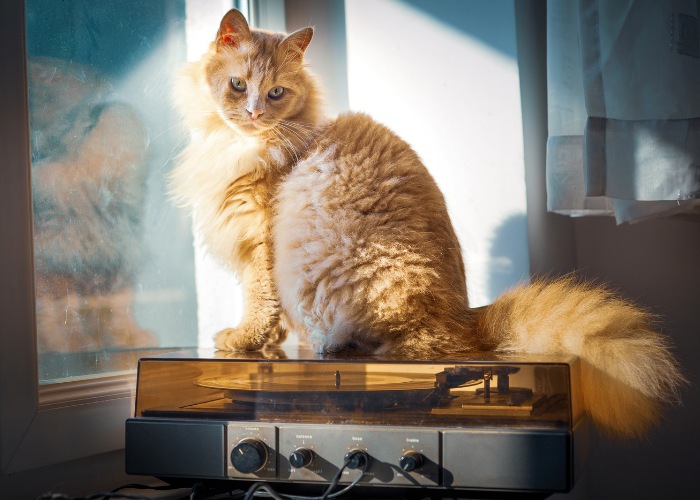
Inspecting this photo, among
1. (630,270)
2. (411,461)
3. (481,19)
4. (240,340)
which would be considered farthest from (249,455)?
(481,19)

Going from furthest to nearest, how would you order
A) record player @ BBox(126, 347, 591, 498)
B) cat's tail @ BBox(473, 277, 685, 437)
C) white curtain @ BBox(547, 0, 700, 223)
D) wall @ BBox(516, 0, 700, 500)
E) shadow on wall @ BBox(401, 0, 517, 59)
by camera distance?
shadow on wall @ BBox(401, 0, 517, 59) → wall @ BBox(516, 0, 700, 500) → white curtain @ BBox(547, 0, 700, 223) → cat's tail @ BBox(473, 277, 685, 437) → record player @ BBox(126, 347, 591, 498)

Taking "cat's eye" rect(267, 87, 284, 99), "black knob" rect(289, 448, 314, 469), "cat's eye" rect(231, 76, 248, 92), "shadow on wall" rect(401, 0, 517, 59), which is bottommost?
"black knob" rect(289, 448, 314, 469)

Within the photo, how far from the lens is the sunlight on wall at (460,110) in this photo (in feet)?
5.90

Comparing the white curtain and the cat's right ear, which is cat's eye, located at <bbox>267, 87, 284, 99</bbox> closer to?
the cat's right ear

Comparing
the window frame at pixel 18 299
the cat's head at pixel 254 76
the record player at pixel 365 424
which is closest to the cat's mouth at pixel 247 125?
the cat's head at pixel 254 76

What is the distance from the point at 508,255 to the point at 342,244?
74cm

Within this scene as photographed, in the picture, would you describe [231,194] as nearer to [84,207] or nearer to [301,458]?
[84,207]

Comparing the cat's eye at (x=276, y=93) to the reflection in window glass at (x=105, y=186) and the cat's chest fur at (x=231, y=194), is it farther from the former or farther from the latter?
the reflection in window glass at (x=105, y=186)

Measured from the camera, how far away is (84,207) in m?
1.42

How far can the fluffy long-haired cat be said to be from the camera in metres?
1.08

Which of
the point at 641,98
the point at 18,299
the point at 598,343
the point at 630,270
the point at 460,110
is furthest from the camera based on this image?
the point at 460,110

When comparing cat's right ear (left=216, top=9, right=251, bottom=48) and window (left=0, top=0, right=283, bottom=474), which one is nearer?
window (left=0, top=0, right=283, bottom=474)

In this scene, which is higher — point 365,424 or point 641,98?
point 641,98

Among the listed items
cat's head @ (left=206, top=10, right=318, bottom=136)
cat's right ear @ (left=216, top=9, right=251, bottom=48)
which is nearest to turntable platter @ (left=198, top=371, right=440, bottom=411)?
cat's head @ (left=206, top=10, right=318, bottom=136)
